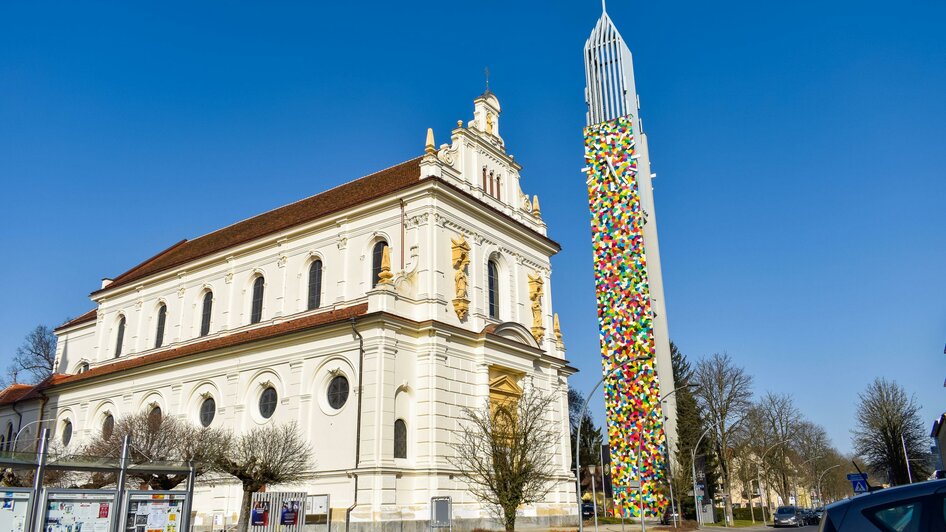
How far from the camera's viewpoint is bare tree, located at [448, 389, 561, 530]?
29.2m

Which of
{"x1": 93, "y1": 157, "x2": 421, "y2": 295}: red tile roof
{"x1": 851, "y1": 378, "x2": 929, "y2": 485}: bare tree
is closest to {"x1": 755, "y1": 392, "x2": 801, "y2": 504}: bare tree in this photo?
{"x1": 851, "y1": 378, "x2": 929, "y2": 485}: bare tree

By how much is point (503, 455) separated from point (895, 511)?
80.7 feet

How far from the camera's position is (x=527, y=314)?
40344mm

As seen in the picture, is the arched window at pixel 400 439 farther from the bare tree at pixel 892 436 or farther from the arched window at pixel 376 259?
the bare tree at pixel 892 436

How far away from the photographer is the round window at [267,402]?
34.0 metres

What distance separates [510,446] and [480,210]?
41.1 ft

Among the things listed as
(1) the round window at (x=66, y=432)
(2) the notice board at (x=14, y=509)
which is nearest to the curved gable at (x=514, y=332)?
(2) the notice board at (x=14, y=509)

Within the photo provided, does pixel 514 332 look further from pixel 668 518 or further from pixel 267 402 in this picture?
pixel 668 518

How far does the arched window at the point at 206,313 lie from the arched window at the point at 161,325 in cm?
364

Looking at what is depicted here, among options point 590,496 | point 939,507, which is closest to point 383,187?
point 939,507

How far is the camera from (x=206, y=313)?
139 feet

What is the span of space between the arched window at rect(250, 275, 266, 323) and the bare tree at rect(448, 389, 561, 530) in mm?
13442

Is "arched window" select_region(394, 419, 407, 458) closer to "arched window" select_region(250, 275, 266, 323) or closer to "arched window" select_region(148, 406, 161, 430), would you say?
"arched window" select_region(148, 406, 161, 430)

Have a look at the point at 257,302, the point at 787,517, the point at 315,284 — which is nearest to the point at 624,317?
the point at 787,517
